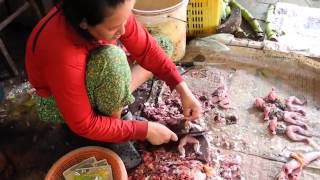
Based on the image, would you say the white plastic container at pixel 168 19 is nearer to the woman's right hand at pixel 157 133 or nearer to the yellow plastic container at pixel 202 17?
the yellow plastic container at pixel 202 17

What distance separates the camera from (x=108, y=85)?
1300 mm

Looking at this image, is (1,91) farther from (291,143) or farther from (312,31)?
(312,31)

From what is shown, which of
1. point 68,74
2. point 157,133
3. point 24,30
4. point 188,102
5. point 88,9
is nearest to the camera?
point 88,9

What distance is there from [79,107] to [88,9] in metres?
0.34

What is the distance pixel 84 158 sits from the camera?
1.40m

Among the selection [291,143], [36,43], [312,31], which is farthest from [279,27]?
[36,43]

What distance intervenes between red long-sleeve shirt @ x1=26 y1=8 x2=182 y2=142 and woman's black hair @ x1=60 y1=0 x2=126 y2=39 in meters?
0.10

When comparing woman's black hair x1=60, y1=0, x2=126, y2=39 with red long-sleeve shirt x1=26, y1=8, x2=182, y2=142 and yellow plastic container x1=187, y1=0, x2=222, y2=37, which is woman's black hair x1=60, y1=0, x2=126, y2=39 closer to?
red long-sleeve shirt x1=26, y1=8, x2=182, y2=142

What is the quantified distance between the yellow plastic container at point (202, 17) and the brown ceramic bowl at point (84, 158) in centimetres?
103

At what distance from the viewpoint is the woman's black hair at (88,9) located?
100 cm

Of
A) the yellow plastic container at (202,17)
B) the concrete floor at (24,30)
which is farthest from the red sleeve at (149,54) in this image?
the concrete floor at (24,30)

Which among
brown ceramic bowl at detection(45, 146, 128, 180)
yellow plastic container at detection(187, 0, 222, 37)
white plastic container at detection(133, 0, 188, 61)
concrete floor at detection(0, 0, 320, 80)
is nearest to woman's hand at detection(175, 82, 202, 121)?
brown ceramic bowl at detection(45, 146, 128, 180)

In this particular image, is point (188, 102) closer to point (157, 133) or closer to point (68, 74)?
point (157, 133)

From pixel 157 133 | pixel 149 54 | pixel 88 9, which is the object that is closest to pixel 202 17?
pixel 149 54
